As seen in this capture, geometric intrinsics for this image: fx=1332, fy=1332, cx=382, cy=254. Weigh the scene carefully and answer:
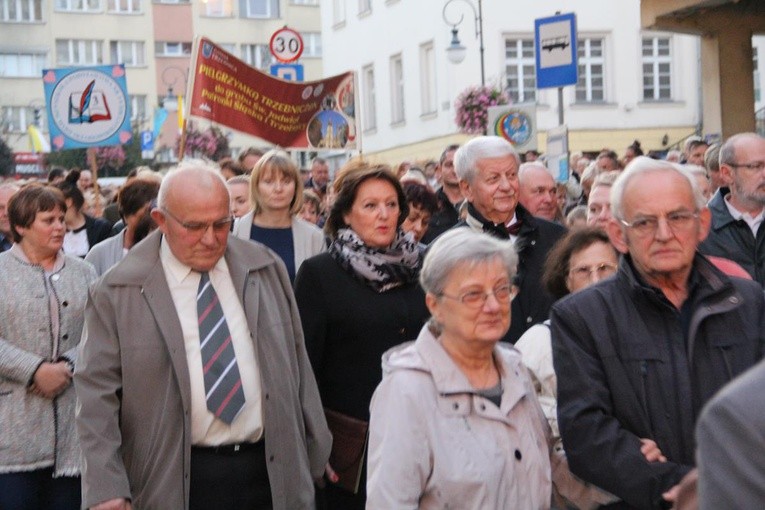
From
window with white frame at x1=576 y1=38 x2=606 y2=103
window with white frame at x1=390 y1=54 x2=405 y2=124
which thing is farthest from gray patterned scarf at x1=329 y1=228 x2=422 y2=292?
window with white frame at x1=390 y1=54 x2=405 y2=124

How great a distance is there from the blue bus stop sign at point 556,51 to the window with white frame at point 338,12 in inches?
1263

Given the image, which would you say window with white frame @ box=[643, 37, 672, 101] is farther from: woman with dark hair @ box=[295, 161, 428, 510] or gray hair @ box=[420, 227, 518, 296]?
gray hair @ box=[420, 227, 518, 296]

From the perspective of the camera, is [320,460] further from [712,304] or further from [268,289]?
[712,304]

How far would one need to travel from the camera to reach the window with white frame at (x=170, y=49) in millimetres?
66500

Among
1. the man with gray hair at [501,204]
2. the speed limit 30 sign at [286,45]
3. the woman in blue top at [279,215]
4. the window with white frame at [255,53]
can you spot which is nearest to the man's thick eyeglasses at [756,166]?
the man with gray hair at [501,204]

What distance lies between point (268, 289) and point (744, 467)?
12.8 ft

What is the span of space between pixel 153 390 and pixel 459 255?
1.60m

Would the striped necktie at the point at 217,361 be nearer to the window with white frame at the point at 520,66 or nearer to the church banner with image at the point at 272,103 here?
the church banner with image at the point at 272,103

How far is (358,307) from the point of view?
584cm

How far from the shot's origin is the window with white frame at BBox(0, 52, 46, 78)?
65.5m

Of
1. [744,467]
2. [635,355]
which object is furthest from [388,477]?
[744,467]

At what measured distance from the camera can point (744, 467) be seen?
172 centimetres

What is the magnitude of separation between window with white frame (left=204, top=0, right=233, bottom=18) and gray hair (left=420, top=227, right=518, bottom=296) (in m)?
63.4

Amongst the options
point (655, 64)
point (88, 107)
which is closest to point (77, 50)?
point (655, 64)
